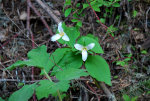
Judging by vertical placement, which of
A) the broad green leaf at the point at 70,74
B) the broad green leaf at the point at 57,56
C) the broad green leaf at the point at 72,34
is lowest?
the broad green leaf at the point at 70,74

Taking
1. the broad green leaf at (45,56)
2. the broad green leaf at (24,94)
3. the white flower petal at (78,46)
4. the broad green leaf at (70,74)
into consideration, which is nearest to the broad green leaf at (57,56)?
the broad green leaf at (45,56)

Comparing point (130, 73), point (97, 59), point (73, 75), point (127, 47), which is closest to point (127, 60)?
point (130, 73)

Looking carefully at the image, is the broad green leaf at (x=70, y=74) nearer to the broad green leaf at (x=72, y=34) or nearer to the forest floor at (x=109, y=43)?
the broad green leaf at (x=72, y=34)

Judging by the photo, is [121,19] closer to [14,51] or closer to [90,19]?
[90,19]

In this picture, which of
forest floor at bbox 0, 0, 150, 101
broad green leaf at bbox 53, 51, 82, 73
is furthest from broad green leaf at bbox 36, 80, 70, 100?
forest floor at bbox 0, 0, 150, 101

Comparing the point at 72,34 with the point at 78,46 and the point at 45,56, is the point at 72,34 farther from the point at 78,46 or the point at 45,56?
the point at 45,56

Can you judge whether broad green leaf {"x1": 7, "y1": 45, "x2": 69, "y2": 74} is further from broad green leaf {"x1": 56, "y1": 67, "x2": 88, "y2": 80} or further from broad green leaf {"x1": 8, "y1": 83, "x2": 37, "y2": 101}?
broad green leaf {"x1": 56, "y1": 67, "x2": 88, "y2": 80}
